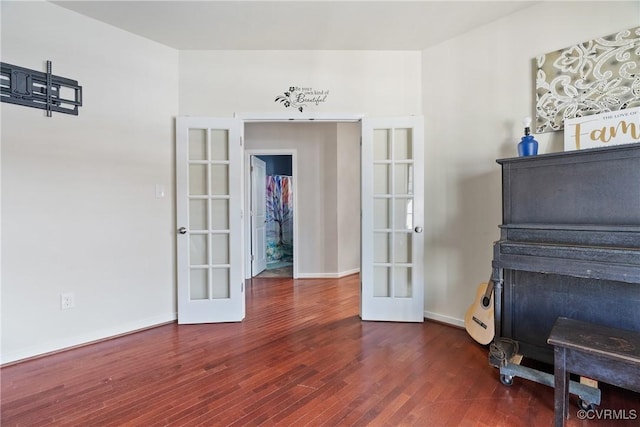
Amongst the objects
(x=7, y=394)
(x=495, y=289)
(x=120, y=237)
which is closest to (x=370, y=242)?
(x=495, y=289)

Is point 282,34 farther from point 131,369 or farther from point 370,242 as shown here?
point 131,369

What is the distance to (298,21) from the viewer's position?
2469 mm

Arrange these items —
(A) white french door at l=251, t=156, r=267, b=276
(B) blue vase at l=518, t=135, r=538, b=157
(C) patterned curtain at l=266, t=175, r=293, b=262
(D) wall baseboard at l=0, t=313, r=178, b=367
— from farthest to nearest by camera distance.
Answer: (C) patterned curtain at l=266, t=175, r=293, b=262 → (A) white french door at l=251, t=156, r=267, b=276 → (D) wall baseboard at l=0, t=313, r=178, b=367 → (B) blue vase at l=518, t=135, r=538, b=157

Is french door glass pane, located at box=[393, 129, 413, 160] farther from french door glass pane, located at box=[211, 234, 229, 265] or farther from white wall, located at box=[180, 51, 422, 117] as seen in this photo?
french door glass pane, located at box=[211, 234, 229, 265]

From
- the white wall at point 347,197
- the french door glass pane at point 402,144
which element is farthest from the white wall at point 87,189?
the white wall at point 347,197

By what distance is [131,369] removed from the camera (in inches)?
81.0

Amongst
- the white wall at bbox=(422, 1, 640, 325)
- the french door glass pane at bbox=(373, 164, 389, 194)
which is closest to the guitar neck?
the white wall at bbox=(422, 1, 640, 325)

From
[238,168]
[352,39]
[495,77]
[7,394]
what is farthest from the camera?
[238,168]

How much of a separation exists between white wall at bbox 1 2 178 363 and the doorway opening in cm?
211

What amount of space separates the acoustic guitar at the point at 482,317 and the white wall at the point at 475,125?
21cm

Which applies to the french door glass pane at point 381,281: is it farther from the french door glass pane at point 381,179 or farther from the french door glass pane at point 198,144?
the french door glass pane at point 198,144

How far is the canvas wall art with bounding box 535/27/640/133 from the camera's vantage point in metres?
1.90

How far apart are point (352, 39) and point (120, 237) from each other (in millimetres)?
2729

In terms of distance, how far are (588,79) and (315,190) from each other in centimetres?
331
